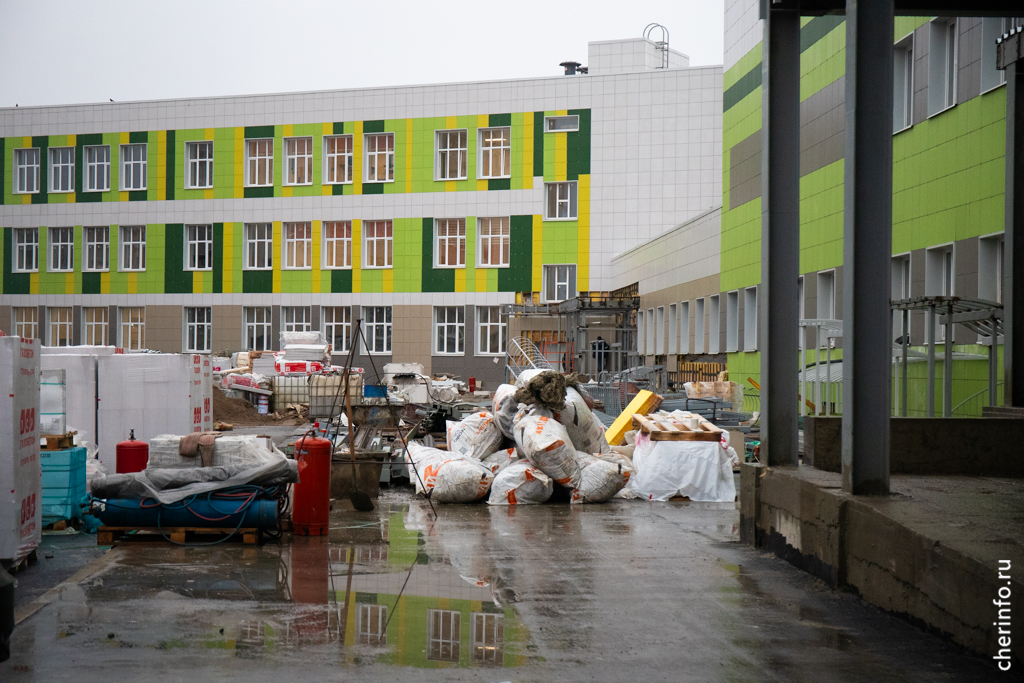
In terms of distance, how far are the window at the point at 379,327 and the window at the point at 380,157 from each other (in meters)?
5.68

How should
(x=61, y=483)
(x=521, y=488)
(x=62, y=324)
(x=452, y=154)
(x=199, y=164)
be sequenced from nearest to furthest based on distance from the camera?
1. (x=61, y=483)
2. (x=521, y=488)
3. (x=452, y=154)
4. (x=199, y=164)
5. (x=62, y=324)

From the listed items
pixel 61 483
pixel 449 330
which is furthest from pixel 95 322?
pixel 61 483

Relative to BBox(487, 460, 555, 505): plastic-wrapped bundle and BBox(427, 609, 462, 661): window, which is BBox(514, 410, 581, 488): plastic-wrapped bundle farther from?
BBox(427, 609, 462, 661): window

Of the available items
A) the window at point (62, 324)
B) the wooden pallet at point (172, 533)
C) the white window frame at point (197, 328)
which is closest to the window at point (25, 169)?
the window at point (62, 324)

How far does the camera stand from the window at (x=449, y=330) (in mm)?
40500

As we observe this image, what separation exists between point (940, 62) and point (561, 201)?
2624cm

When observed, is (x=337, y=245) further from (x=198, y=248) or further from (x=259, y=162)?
(x=198, y=248)

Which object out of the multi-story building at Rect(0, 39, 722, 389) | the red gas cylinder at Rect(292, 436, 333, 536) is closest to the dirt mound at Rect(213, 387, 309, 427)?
the multi-story building at Rect(0, 39, 722, 389)

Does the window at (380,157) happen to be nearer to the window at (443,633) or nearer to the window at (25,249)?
the window at (25,249)

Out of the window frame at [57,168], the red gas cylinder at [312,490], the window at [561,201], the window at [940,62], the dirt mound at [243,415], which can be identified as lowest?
the dirt mound at [243,415]

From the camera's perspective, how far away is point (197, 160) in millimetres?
42906

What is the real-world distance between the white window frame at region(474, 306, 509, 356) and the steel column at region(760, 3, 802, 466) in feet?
103

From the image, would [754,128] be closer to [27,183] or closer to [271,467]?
[271,467]

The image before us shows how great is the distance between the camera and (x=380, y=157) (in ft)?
135
